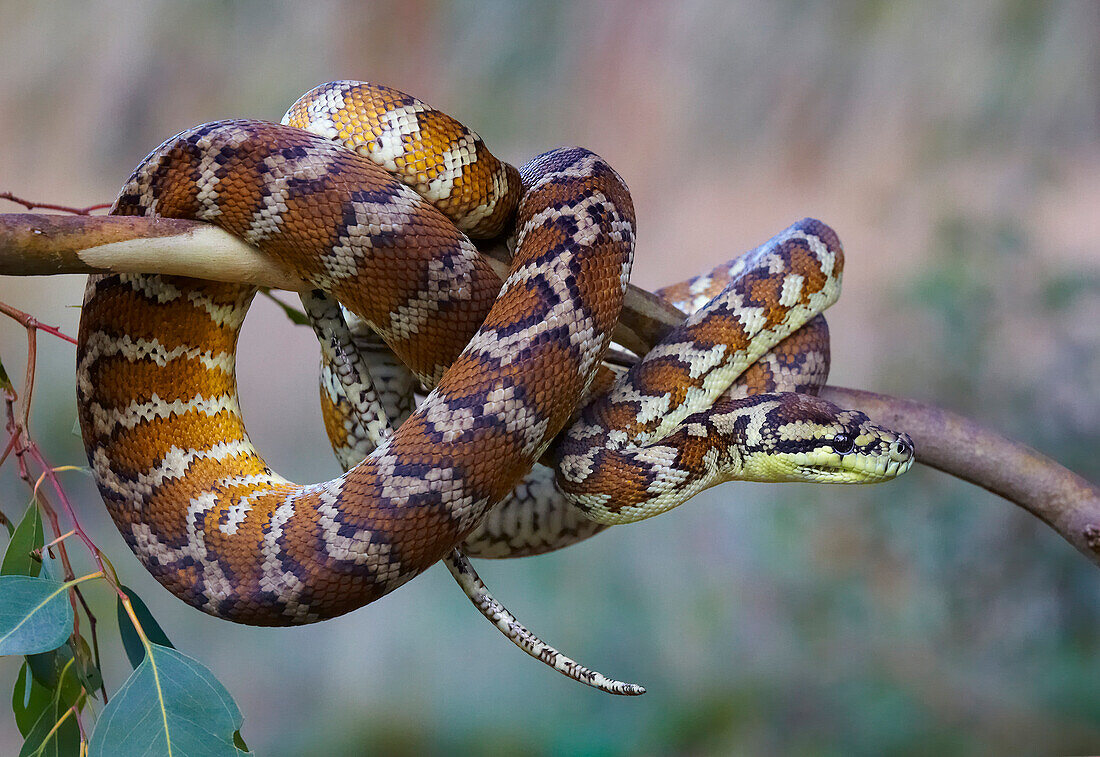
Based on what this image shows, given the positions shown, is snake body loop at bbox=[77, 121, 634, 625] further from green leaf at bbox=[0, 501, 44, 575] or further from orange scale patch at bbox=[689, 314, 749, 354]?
orange scale patch at bbox=[689, 314, 749, 354]

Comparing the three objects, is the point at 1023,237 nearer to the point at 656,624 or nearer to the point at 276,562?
the point at 656,624

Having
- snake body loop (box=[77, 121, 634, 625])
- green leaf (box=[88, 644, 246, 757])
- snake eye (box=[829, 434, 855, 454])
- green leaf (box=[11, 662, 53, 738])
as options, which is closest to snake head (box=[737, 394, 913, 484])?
snake eye (box=[829, 434, 855, 454])

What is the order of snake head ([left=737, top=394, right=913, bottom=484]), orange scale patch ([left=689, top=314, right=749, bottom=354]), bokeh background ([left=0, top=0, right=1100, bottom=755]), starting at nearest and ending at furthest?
1. snake head ([left=737, top=394, right=913, bottom=484])
2. orange scale patch ([left=689, top=314, right=749, bottom=354])
3. bokeh background ([left=0, top=0, right=1100, bottom=755])

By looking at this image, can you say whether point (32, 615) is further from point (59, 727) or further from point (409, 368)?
point (409, 368)

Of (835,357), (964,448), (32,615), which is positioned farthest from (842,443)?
(835,357)

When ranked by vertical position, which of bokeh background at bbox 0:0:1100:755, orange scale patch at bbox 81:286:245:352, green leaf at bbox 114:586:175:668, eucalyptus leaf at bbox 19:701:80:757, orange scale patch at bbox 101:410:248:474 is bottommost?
eucalyptus leaf at bbox 19:701:80:757

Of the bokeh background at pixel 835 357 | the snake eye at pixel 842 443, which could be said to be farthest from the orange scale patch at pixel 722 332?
the bokeh background at pixel 835 357
